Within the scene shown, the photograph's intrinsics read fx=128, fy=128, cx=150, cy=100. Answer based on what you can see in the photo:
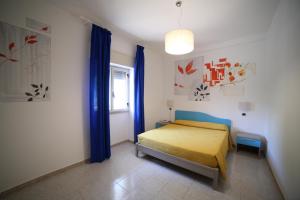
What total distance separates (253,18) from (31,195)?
445 cm

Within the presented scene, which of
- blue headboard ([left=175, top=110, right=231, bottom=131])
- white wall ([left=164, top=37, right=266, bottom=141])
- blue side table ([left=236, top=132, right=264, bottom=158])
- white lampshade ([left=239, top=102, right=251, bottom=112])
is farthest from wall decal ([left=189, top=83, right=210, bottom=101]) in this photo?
blue side table ([left=236, top=132, right=264, bottom=158])

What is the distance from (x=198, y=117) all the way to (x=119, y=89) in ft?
7.87

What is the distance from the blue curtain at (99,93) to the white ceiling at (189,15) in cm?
41

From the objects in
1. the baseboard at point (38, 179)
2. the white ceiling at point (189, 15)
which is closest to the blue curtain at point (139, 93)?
the white ceiling at point (189, 15)

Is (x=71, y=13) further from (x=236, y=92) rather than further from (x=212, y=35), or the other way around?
(x=236, y=92)

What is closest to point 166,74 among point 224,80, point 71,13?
point 224,80

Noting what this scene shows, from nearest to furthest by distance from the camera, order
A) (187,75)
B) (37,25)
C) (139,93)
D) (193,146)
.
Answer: (37,25) < (193,146) < (139,93) < (187,75)

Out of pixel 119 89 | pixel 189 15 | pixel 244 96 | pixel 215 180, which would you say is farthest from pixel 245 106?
pixel 119 89

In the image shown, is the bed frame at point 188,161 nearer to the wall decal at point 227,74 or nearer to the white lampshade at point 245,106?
the white lampshade at point 245,106

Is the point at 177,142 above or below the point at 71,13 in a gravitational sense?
below

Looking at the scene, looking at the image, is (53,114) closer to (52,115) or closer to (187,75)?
(52,115)

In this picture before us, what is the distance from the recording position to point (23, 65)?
1.75 metres

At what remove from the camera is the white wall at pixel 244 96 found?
117 inches

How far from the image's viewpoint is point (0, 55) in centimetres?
158
